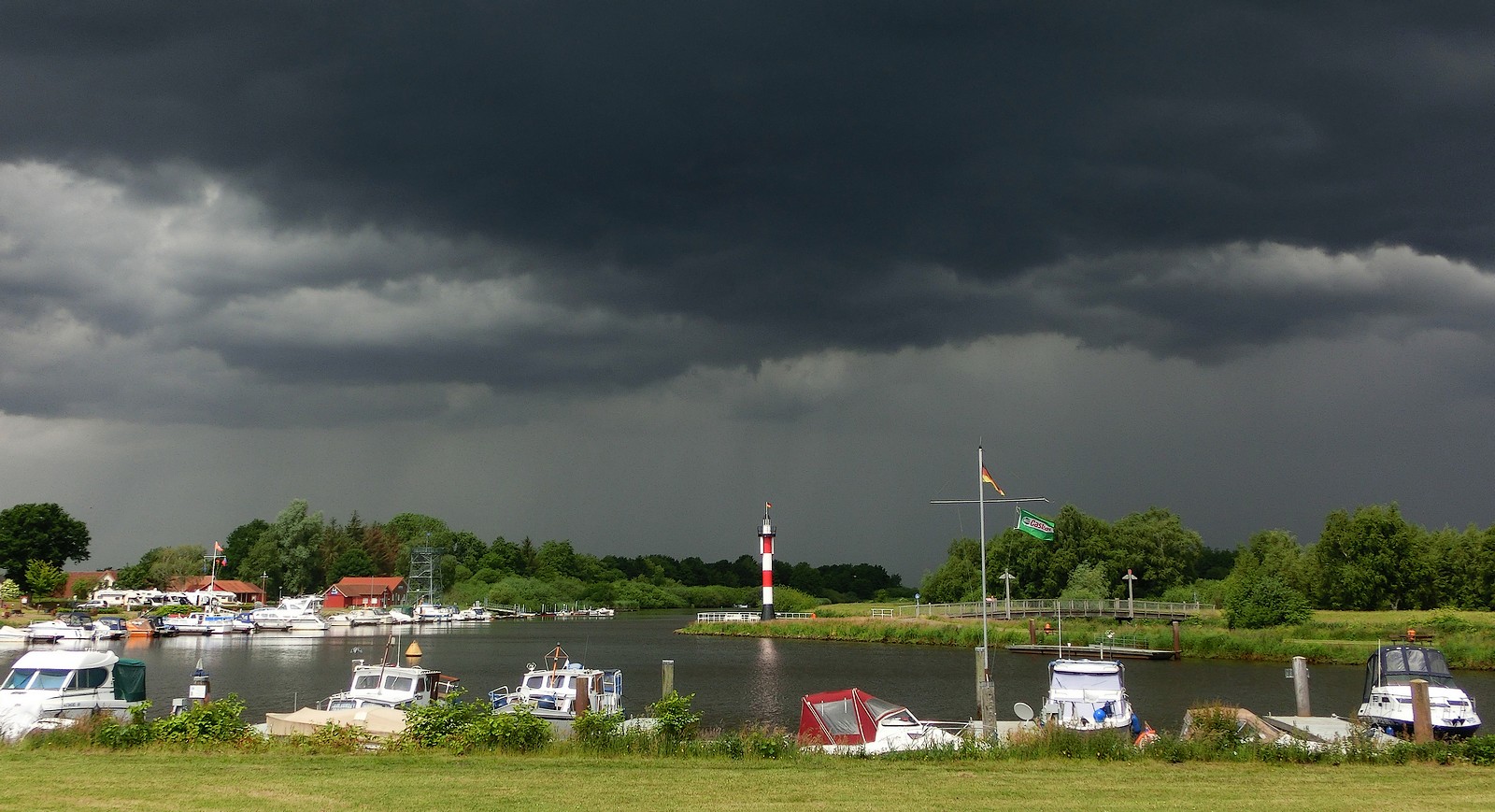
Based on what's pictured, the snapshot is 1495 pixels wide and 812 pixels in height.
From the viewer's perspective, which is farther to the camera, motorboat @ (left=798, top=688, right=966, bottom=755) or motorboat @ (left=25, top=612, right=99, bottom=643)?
motorboat @ (left=25, top=612, right=99, bottom=643)

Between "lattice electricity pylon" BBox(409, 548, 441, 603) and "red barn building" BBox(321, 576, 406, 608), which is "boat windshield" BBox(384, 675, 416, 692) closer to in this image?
"red barn building" BBox(321, 576, 406, 608)

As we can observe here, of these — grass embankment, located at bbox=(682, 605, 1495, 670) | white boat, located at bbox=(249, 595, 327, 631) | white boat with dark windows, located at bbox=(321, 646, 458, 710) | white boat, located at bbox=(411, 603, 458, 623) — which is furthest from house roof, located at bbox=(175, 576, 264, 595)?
white boat with dark windows, located at bbox=(321, 646, 458, 710)

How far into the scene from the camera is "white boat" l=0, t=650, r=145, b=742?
30.7 m

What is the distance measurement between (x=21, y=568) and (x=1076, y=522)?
12911 cm

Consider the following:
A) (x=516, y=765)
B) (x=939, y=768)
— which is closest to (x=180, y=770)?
(x=516, y=765)

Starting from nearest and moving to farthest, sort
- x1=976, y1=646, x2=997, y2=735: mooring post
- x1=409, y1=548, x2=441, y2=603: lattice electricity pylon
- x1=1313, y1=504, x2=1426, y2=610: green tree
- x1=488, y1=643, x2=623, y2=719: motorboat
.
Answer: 1. x1=976, y1=646, x2=997, y2=735: mooring post
2. x1=488, y1=643, x2=623, y2=719: motorboat
3. x1=1313, y1=504, x2=1426, y2=610: green tree
4. x1=409, y1=548, x2=441, y2=603: lattice electricity pylon

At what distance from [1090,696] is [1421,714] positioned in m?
11.2

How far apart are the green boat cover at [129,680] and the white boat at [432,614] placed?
367 ft

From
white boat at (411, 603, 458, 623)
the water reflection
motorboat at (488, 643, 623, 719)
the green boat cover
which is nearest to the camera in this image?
the green boat cover

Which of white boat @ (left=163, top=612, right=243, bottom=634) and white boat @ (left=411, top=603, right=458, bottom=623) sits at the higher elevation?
white boat @ (left=163, top=612, right=243, bottom=634)

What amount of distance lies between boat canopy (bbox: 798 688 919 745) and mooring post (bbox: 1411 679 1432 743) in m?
11.4

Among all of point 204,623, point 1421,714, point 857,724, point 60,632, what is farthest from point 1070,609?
point 204,623

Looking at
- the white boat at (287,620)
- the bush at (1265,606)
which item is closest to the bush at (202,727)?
the bush at (1265,606)

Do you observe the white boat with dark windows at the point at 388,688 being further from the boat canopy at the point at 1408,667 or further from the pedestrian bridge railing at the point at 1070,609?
the pedestrian bridge railing at the point at 1070,609
